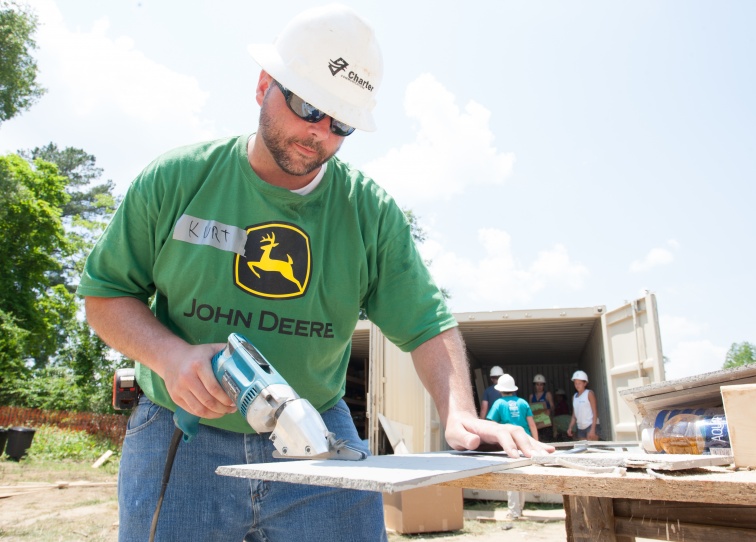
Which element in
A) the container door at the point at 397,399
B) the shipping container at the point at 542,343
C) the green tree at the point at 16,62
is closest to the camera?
the shipping container at the point at 542,343

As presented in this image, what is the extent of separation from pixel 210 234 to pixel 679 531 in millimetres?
1500

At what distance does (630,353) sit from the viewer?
23.7 feet

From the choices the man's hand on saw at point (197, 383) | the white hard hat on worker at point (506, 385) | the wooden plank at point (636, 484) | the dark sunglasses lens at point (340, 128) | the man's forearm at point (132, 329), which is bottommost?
the wooden plank at point (636, 484)

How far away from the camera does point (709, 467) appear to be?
4.35 feet

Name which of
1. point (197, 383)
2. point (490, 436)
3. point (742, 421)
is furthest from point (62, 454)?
point (742, 421)

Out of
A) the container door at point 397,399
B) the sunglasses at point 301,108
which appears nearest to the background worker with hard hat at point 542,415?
the container door at point 397,399

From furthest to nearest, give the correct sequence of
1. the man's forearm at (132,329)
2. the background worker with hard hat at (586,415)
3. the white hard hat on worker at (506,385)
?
1. the background worker with hard hat at (586,415)
2. the white hard hat on worker at (506,385)
3. the man's forearm at (132,329)

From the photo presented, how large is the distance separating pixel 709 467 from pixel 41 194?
27562 mm

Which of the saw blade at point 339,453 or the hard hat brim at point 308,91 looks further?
the hard hat brim at point 308,91

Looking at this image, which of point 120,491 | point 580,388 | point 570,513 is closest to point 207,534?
point 120,491

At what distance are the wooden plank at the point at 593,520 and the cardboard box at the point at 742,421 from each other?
1.51ft

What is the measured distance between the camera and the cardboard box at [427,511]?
6.25m

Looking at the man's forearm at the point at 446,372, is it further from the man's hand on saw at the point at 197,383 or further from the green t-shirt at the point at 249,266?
the man's hand on saw at the point at 197,383

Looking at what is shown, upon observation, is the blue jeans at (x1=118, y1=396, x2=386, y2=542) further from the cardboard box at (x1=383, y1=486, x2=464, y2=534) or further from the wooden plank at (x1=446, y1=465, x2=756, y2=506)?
the cardboard box at (x1=383, y1=486, x2=464, y2=534)
